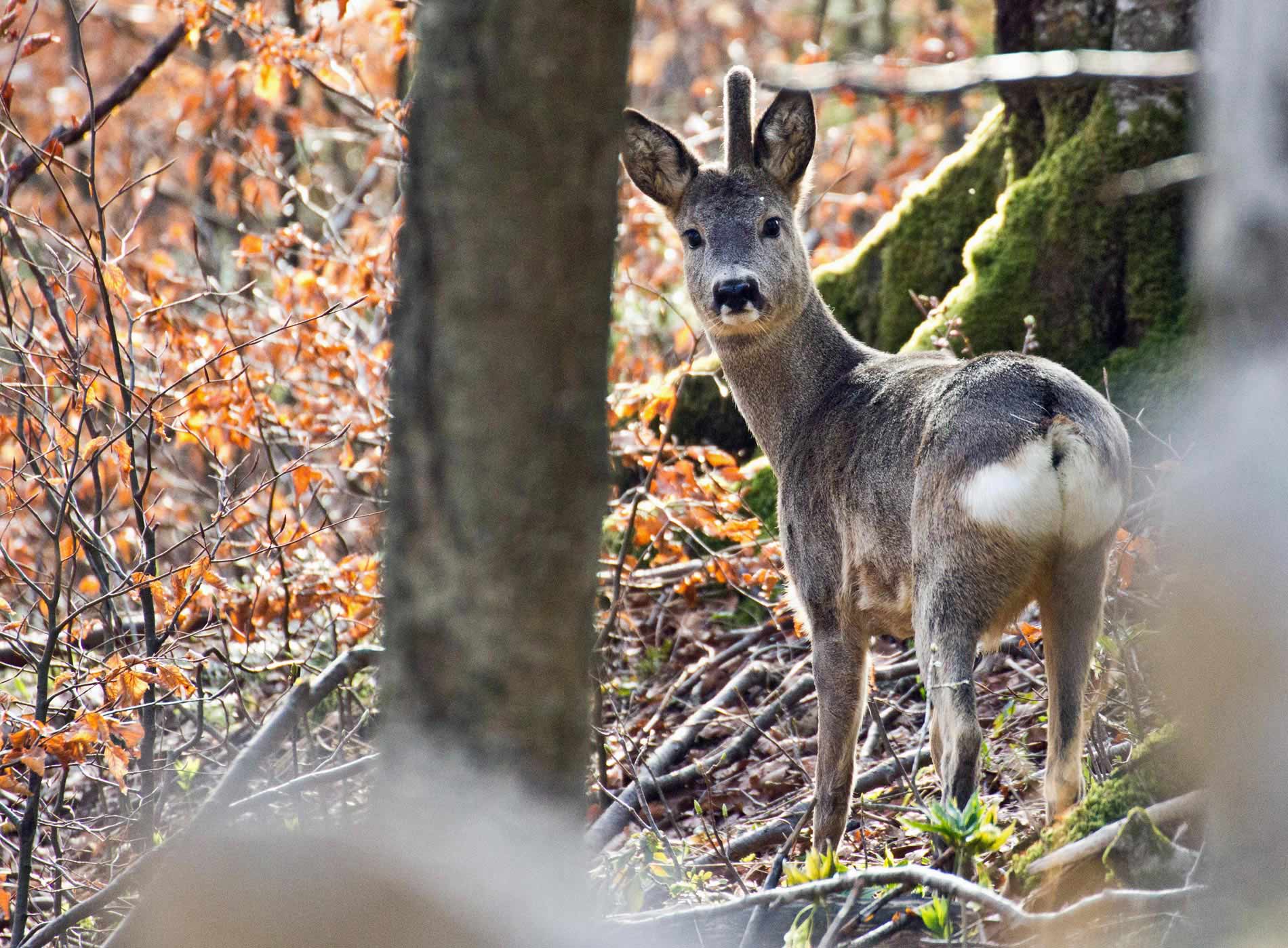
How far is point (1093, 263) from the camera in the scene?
22.1 ft

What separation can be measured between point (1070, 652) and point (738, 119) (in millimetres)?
3083

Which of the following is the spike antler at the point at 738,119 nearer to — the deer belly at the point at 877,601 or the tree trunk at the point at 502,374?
the deer belly at the point at 877,601

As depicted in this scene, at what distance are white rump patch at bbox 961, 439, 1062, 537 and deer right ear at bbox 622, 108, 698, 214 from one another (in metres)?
2.70

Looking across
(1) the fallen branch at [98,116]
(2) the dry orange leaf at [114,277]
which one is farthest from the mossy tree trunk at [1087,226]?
(1) the fallen branch at [98,116]

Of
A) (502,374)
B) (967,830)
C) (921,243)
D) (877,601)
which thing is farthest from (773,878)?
(921,243)

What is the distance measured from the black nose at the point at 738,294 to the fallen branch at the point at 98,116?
9.04 ft

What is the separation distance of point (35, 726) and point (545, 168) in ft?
10.4

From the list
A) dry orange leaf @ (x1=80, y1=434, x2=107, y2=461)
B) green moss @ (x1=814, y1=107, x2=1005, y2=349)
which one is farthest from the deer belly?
green moss @ (x1=814, y1=107, x2=1005, y2=349)

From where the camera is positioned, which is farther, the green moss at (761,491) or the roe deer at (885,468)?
the green moss at (761,491)

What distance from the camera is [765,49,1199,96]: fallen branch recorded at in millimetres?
2164

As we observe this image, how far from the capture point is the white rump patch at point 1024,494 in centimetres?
406

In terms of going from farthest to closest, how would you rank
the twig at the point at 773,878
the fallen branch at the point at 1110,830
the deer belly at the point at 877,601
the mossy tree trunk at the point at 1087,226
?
the mossy tree trunk at the point at 1087,226
the deer belly at the point at 877,601
the twig at the point at 773,878
the fallen branch at the point at 1110,830

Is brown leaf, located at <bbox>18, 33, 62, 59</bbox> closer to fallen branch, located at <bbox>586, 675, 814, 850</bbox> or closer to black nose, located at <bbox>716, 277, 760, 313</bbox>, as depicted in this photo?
black nose, located at <bbox>716, 277, 760, 313</bbox>

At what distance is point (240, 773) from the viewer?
3.84 metres
